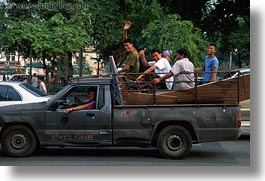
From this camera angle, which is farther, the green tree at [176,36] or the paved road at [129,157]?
the green tree at [176,36]

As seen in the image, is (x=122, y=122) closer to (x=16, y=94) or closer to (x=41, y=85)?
(x=16, y=94)

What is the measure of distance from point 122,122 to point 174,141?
0.97m

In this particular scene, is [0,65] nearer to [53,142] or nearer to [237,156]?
[53,142]

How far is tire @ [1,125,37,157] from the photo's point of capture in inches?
334

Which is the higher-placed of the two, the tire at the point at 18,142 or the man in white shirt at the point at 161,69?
the man in white shirt at the point at 161,69

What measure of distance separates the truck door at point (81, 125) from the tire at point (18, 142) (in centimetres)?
35

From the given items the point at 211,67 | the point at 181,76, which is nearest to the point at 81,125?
the point at 181,76

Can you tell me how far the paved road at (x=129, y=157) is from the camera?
8148 mm

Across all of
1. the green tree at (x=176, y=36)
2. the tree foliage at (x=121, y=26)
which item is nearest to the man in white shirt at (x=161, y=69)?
the tree foliage at (x=121, y=26)

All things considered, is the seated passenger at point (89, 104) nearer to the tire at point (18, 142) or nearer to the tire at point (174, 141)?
the tire at point (18, 142)

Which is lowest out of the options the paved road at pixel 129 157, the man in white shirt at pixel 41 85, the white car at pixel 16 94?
the paved road at pixel 129 157

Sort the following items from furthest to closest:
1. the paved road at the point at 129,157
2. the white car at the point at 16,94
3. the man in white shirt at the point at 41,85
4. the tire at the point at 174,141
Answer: the man in white shirt at the point at 41,85 → the white car at the point at 16,94 → the tire at the point at 174,141 → the paved road at the point at 129,157

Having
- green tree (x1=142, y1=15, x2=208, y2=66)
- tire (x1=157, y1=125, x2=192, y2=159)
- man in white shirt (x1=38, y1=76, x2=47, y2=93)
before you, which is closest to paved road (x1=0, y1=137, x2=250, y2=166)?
tire (x1=157, y1=125, x2=192, y2=159)

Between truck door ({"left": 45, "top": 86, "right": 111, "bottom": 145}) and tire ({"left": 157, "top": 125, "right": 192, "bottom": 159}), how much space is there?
93cm
